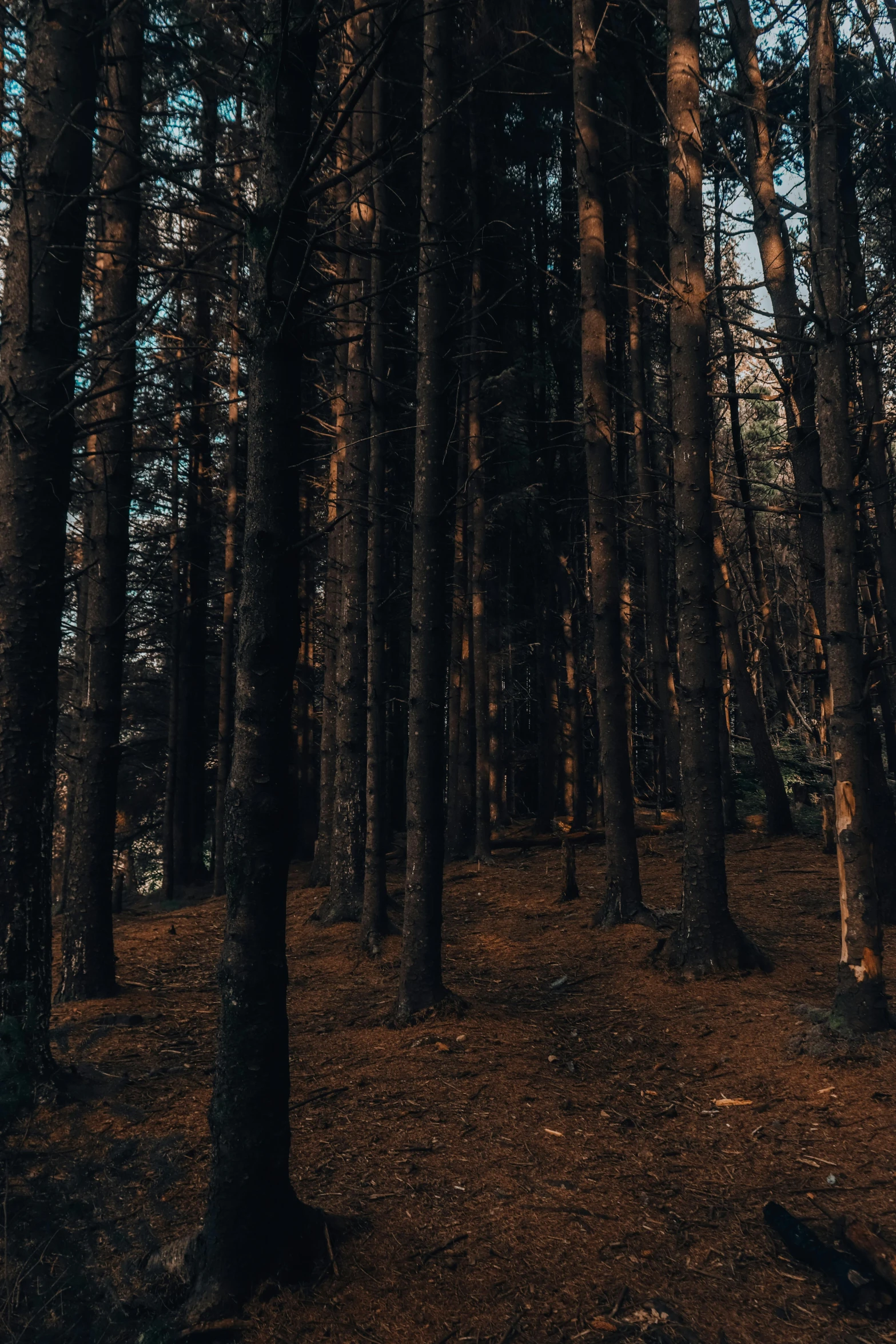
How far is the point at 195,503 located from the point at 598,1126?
16.5 meters

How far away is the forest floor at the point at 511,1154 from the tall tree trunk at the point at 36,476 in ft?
3.46

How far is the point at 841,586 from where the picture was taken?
22.4 feet

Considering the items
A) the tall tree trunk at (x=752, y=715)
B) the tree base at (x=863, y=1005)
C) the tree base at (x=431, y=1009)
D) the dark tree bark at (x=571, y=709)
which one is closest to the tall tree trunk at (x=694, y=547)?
the tree base at (x=863, y=1005)

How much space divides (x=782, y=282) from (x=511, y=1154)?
9730 millimetres

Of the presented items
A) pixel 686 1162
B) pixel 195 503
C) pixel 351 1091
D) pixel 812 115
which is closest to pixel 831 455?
pixel 812 115

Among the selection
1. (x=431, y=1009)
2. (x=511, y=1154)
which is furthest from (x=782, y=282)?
(x=511, y=1154)

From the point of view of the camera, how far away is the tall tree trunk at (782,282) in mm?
9969

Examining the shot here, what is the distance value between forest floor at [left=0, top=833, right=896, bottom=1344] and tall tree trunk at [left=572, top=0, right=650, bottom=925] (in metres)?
1.12

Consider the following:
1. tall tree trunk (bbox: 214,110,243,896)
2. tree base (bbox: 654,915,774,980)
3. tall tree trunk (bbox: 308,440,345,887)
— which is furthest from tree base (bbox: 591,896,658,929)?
tall tree trunk (bbox: 214,110,243,896)

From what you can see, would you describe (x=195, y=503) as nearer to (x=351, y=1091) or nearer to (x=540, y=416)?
(x=540, y=416)

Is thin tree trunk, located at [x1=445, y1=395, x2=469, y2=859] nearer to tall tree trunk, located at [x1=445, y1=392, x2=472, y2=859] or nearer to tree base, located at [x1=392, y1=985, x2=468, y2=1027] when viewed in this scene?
tall tree trunk, located at [x1=445, y1=392, x2=472, y2=859]

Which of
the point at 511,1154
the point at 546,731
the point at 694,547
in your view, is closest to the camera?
the point at 511,1154

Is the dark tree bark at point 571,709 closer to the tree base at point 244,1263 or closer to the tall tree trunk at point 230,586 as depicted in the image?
the tall tree trunk at point 230,586

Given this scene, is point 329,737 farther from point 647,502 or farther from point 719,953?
point 719,953
